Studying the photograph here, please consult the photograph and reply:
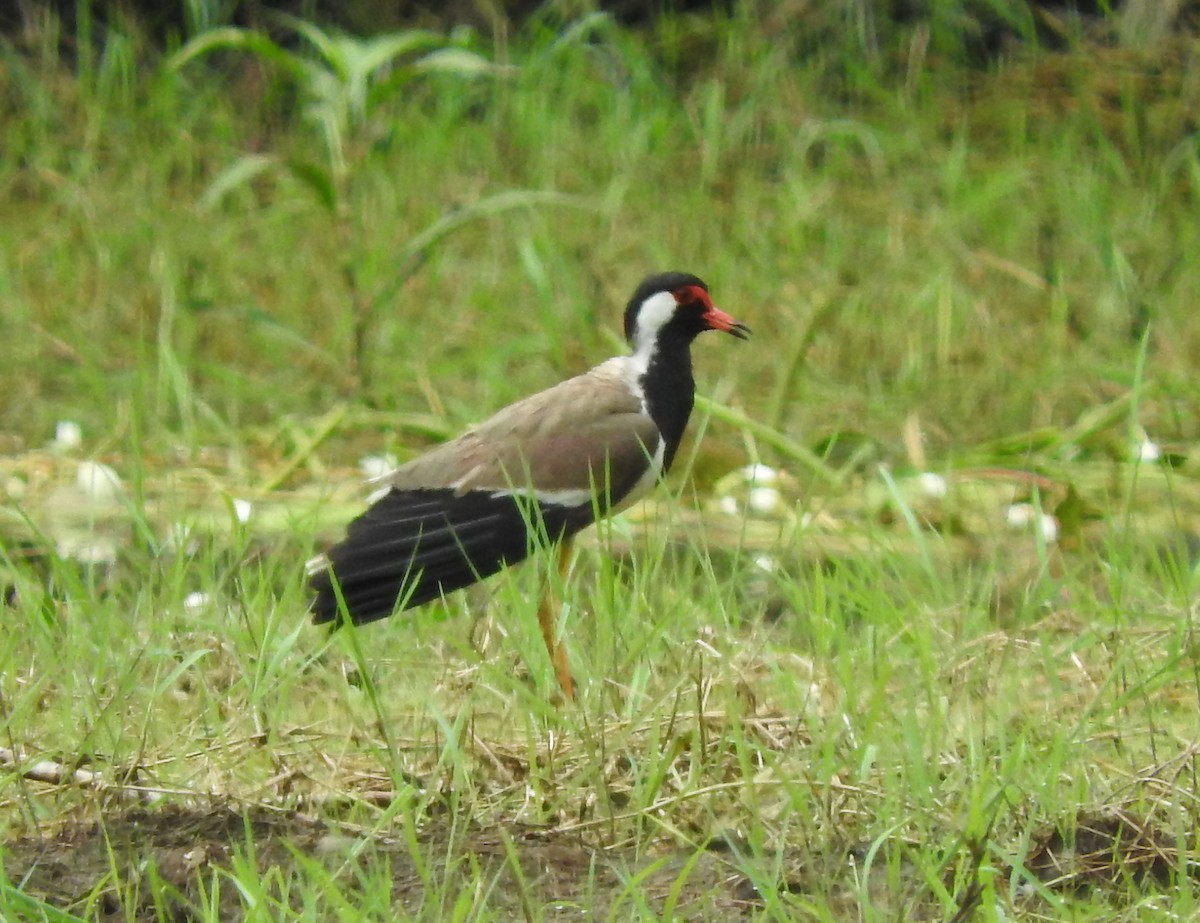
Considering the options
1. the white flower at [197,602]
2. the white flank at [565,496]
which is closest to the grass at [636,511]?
the white flower at [197,602]

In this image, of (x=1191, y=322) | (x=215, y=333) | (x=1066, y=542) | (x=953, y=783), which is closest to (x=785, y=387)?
(x=1066, y=542)

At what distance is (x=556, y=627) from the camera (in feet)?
10.7

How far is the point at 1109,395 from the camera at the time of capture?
17.8ft

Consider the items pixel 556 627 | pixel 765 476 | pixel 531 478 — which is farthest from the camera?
pixel 765 476

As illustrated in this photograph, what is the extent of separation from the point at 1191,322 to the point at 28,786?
393 centimetres

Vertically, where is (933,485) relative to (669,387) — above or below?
below

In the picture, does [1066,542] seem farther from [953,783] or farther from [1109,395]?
[953,783]

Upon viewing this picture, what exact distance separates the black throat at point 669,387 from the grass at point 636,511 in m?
0.15

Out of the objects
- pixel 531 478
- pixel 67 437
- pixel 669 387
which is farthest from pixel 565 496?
pixel 67 437

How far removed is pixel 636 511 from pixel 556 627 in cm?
138

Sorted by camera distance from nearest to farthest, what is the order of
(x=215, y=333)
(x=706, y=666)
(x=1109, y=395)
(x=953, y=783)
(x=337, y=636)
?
1. (x=953, y=783)
2. (x=706, y=666)
3. (x=337, y=636)
4. (x=1109, y=395)
5. (x=215, y=333)

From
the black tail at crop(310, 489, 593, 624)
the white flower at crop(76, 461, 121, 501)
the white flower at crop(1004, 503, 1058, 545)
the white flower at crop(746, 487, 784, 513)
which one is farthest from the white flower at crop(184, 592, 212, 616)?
the white flower at crop(1004, 503, 1058, 545)

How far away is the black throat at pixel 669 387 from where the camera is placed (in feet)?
12.7

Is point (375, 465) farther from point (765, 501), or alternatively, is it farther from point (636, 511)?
point (765, 501)
